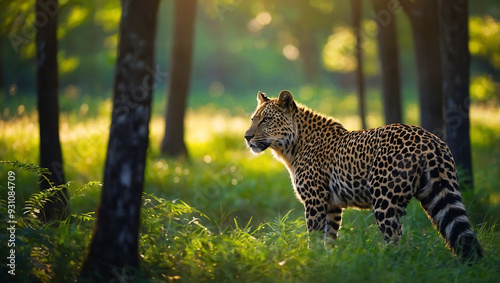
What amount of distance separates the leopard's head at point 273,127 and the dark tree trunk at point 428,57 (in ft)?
14.5

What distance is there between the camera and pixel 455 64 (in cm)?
946

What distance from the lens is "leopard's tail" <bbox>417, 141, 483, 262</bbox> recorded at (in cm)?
567

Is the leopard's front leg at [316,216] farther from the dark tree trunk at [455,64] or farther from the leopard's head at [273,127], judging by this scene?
the dark tree trunk at [455,64]

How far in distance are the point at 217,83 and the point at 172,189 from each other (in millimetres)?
45226

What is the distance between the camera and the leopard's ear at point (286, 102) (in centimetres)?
775

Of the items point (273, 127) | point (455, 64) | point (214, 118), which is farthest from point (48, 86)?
point (214, 118)

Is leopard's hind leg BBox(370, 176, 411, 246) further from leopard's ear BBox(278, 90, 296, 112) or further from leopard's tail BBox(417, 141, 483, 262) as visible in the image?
leopard's ear BBox(278, 90, 296, 112)

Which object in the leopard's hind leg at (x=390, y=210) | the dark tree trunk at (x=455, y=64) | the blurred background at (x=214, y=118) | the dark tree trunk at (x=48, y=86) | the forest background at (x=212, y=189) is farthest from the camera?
the blurred background at (x=214, y=118)

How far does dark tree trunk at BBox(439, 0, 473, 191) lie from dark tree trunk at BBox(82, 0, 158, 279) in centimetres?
579

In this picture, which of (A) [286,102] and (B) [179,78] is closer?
(A) [286,102]

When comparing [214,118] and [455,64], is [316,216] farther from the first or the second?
[214,118]

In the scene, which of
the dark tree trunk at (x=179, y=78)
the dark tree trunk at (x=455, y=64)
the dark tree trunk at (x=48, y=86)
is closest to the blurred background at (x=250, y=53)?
the dark tree trunk at (x=179, y=78)

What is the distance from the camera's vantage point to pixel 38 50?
8.48 meters

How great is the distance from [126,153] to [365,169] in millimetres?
2763
